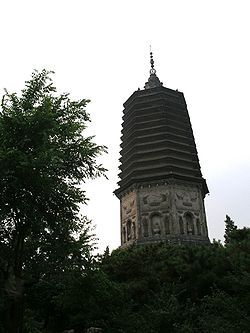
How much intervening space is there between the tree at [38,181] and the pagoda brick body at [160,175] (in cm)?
1566

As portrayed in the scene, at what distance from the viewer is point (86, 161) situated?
42.8ft

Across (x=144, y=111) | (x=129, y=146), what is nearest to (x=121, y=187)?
(x=129, y=146)

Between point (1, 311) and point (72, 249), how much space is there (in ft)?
8.48

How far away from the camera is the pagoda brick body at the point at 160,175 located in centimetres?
2847

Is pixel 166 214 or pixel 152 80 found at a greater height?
pixel 152 80

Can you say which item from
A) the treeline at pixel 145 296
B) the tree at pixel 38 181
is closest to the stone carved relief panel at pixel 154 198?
the treeline at pixel 145 296

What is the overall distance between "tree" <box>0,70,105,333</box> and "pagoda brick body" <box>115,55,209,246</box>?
15662 mm

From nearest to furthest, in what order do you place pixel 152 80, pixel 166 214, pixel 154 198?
1. pixel 166 214
2. pixel 154 198
3. pixel 152 80

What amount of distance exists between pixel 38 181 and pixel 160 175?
18.7m

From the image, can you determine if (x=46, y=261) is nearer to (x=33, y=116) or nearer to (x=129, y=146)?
(x=33, y=116)

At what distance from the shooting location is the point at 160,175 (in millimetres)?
29312

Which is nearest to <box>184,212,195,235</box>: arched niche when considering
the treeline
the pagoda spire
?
the treeline

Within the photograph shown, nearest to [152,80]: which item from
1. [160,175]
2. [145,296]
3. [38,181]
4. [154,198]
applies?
[160,175]

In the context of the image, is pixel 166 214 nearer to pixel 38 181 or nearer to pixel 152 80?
pixel 152 80
